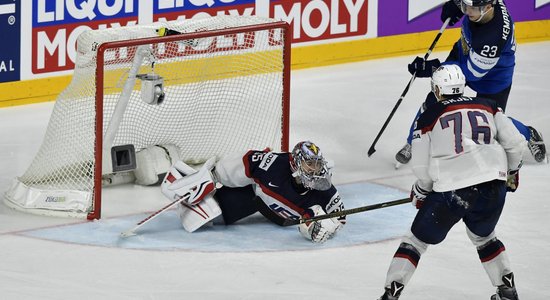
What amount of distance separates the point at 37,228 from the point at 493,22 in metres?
2.51

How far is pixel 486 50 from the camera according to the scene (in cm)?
787

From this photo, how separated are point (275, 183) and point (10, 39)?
2832 mm

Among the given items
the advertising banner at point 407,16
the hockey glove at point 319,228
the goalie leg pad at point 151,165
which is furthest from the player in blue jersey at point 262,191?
the advertising banner at point 407,16

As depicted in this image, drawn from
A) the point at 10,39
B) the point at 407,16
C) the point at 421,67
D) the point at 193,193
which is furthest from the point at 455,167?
the point at 407,16

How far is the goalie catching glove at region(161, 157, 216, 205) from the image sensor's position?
287 inches

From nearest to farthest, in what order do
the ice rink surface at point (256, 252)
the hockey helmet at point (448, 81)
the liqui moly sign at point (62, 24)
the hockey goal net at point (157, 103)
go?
the hockey helmet at point (448, 81) < the ice rink surface at point (256, 252) < the hockey goal net at point (157, 103) < the liqui moly sign at point (62, 24)

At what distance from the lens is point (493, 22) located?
309 inches

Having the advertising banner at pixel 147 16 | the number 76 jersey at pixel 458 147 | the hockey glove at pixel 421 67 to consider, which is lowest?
the number 76 jersey at pixel 458 147

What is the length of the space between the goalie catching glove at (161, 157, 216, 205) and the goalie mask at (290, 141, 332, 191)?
433 millimetres

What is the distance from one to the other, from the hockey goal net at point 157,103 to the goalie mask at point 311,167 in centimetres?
100

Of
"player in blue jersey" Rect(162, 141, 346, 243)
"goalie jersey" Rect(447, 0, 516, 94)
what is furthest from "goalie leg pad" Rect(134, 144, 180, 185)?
"goalie jersey" Rect(447, 0, 516, 94)

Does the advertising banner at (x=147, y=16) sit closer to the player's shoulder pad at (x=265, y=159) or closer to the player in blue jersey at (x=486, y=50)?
the player in blue jersey at (x=486, y=50)

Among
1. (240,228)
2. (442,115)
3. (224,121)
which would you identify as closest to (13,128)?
(224,121)

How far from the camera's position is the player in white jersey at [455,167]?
5953 mm
